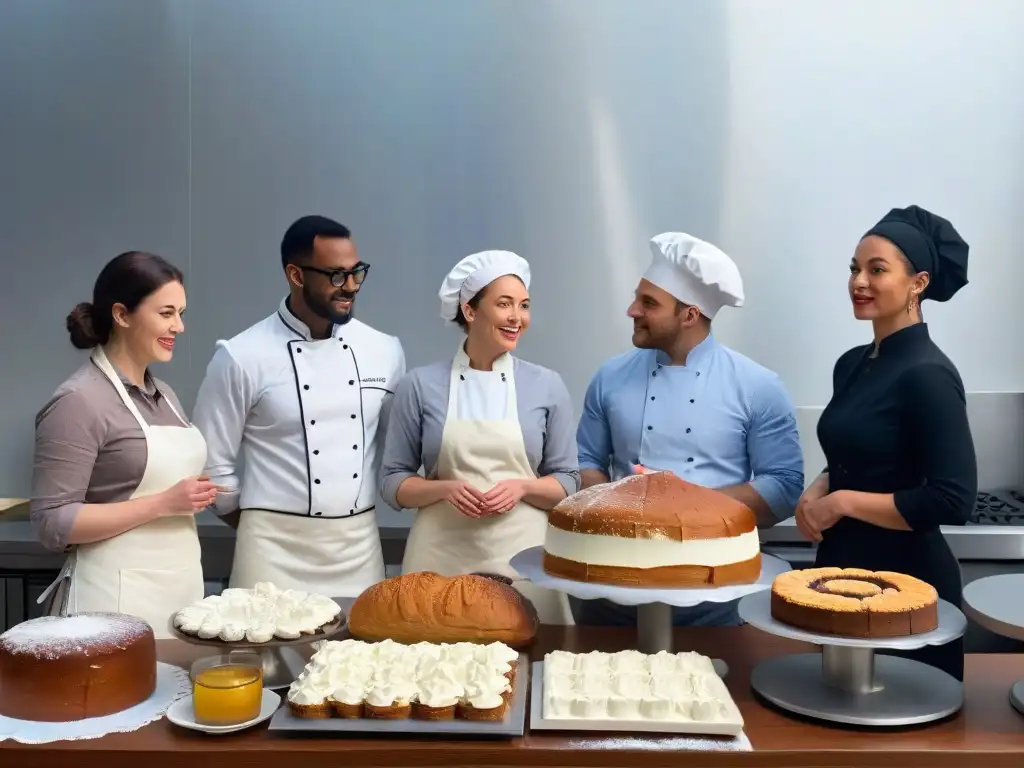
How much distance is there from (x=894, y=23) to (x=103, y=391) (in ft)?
9.14

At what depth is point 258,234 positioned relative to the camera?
348cm

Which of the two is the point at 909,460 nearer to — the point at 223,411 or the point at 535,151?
the point at 223,411

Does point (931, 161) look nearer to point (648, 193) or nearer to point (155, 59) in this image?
point (648, 193)

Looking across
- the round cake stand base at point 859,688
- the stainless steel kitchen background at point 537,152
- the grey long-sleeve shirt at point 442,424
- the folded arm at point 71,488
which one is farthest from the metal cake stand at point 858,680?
the stainless steel kitchen background at point 537,152

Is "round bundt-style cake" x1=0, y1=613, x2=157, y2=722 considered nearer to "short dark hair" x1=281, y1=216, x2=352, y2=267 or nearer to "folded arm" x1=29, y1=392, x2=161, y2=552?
"folded arm" x1=29, y1=392, x2=161, y2=552

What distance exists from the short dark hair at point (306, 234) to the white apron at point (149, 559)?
1.68 ft

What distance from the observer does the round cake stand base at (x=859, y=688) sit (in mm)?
1470

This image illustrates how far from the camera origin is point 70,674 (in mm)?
1483

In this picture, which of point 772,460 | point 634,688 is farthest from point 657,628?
point 772,460

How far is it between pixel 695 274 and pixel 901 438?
633 mm

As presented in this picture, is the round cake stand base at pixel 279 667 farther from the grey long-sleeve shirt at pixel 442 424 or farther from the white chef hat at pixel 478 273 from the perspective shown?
the white chef hat at pixel 478 273

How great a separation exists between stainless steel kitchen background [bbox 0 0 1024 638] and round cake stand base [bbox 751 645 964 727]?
6.11ft

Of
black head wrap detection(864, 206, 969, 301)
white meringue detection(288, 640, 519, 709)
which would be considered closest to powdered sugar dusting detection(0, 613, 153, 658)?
white meringue detection(288, 640, 519, 709)

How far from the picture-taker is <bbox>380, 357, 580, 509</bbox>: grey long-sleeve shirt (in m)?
2.44
